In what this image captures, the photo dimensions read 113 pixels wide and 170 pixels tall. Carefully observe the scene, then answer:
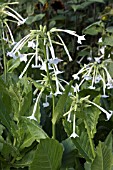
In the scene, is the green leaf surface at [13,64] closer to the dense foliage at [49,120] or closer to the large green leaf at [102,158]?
the dense foliage at [49,120]

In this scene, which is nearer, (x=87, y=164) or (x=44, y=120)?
(x=87, y=164)

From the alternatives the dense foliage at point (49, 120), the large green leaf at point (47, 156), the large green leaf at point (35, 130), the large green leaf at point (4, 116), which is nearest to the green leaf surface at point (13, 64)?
the dense foliage at point (49, 120)

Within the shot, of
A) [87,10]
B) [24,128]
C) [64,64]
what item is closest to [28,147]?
[24,128]

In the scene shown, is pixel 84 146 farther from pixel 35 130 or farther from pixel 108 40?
pixel 108 40

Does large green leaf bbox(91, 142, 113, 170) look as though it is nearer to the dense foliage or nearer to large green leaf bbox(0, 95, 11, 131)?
the dense foliage

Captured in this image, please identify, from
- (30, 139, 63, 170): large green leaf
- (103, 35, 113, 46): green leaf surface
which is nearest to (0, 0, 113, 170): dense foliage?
(30, 139, 63, 170): large green leaf

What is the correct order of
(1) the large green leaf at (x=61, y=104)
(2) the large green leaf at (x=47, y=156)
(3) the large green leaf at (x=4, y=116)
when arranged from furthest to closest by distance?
(3) the large green leaf at (x=4, y=116)
(1) the large green leaf at (x=61, y=104)
(2) the large green leaf at (x=47, y=156)

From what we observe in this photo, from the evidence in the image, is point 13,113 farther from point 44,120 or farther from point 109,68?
point 109,68

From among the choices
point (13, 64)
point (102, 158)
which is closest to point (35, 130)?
point (102, 158)

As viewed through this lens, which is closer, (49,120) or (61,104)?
(61,104)
